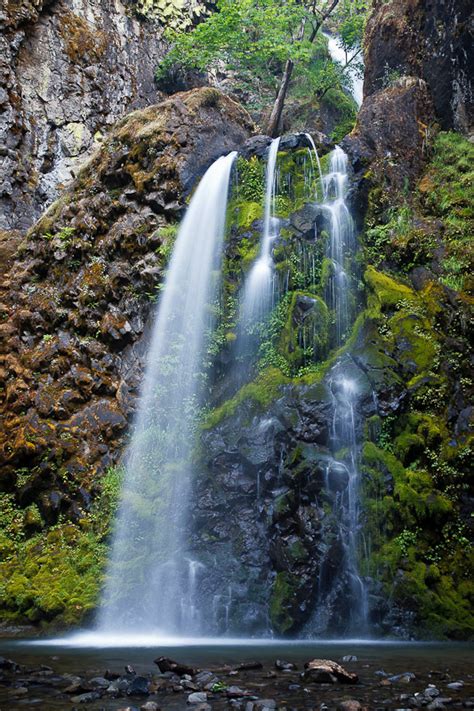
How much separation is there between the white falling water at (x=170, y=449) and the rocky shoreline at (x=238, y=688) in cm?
380

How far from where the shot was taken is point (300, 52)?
19.7 metres

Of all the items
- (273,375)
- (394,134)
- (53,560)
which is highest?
(394,134)

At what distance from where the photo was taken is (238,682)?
5047 millimetres

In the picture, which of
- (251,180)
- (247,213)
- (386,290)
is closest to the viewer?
(386,290)

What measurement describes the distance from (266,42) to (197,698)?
2169cm

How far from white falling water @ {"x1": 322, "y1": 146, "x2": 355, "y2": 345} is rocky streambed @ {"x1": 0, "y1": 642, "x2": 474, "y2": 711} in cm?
688

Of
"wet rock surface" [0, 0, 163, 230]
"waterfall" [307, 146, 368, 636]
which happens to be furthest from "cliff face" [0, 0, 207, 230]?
"waterfall" [307, 146, 368, 636]

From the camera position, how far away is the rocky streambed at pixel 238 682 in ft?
14.2

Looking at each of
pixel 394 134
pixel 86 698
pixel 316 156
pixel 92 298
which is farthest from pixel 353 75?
pixel 86 698

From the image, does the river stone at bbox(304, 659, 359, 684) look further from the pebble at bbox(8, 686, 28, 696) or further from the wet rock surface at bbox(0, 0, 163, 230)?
the wet rock surface at bbox(0, 0, 163, 230)

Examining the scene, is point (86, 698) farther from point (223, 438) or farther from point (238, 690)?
point (223, 438)

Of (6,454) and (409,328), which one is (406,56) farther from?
(6,454)

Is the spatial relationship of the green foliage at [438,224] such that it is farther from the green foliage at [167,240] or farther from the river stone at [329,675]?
the river stone at [329,675]

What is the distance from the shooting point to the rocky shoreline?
428cm
